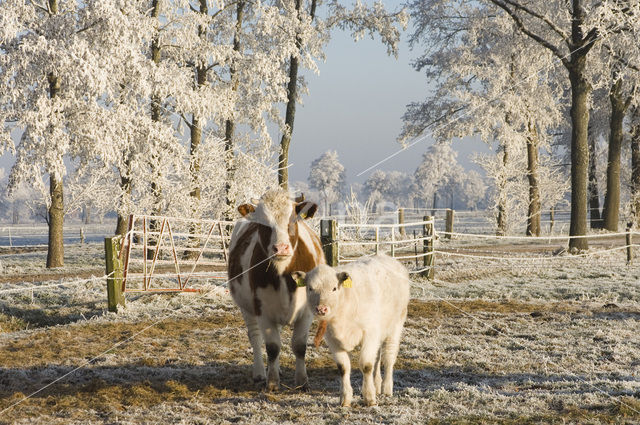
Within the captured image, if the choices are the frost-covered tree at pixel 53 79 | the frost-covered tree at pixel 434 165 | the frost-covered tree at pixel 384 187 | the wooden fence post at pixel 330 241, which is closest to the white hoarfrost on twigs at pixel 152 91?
the frost-covered tree at pixel 53 79

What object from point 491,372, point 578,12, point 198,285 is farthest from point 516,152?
point 491,372

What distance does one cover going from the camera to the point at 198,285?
49.8 feet

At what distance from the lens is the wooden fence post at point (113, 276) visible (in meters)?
12.0

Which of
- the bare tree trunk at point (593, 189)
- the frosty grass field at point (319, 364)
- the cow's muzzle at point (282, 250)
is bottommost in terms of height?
the frosty grass field at point (319, 364)

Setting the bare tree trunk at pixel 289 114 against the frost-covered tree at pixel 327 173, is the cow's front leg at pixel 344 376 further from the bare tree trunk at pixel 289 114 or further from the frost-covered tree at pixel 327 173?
the frost-covered tree at pixel 327 173

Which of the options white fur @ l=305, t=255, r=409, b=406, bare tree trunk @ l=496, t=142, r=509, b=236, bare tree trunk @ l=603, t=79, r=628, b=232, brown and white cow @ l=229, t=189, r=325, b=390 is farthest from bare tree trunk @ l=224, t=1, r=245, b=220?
bare tree trunk @ l=603, t=79, r=628, b=232

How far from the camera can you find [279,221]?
6395mm

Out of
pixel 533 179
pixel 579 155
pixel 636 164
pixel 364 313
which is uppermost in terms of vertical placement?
pixel 636 164

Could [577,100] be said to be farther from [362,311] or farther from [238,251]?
[362,311]

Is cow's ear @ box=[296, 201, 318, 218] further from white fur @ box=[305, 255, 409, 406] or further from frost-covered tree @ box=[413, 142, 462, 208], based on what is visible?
frost-covered tree @ box=[413, 142, 462, 208]

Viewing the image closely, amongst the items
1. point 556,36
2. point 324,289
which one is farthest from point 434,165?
point 324,289

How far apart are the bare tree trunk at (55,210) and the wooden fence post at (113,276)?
26.0ft

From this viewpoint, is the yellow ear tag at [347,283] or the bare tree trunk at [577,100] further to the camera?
the bare tree trunk at [577,100]

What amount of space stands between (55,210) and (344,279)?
16.8 m
